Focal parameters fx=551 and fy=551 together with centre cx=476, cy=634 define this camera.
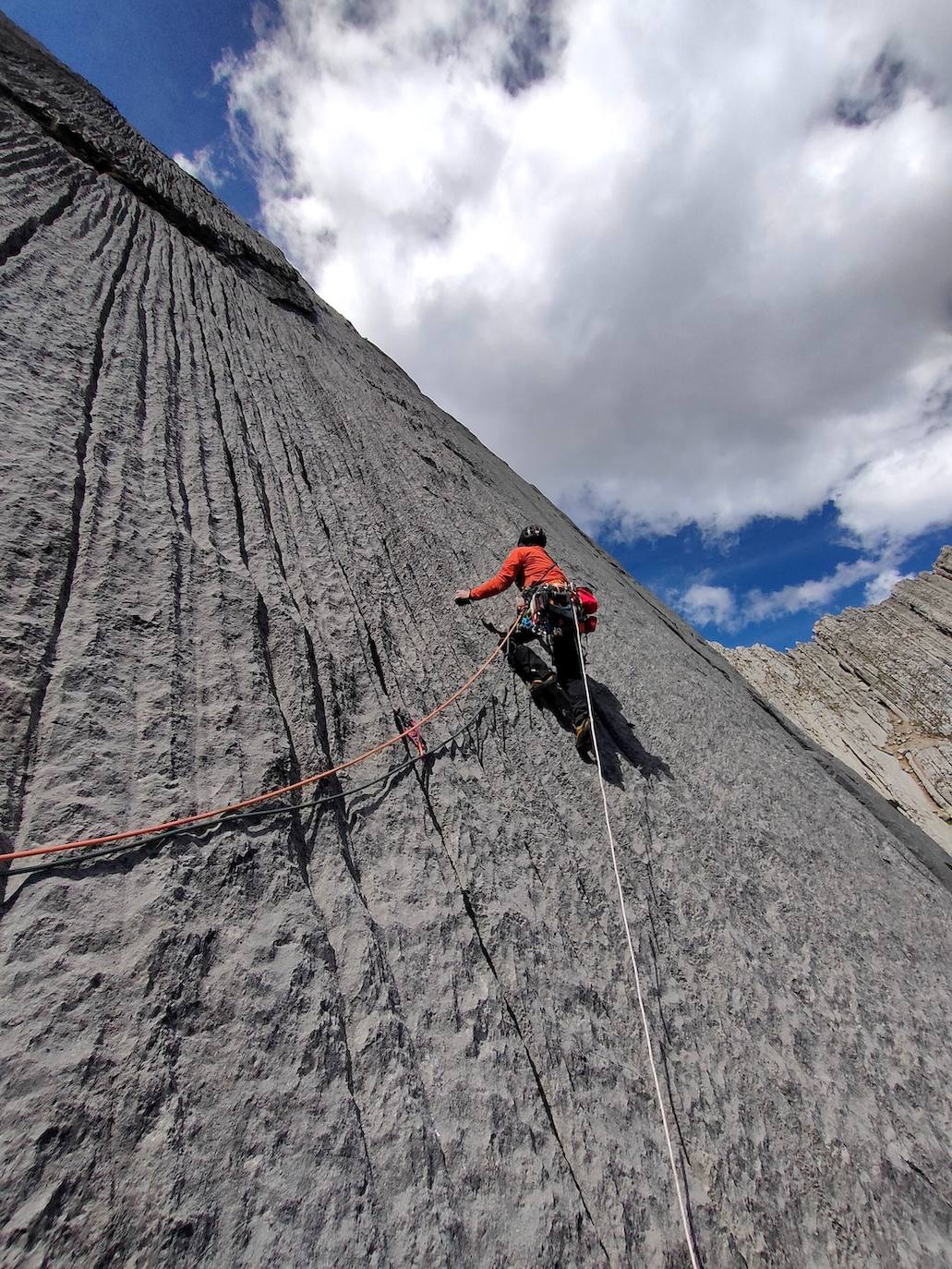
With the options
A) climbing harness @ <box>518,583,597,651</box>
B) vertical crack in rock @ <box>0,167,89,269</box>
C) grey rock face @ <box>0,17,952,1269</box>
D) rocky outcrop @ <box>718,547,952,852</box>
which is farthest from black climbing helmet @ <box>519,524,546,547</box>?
rocky outcrop @ <box>718,547,952,852</box>

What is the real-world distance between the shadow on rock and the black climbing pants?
40 cm

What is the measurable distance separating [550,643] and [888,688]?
3392 cm

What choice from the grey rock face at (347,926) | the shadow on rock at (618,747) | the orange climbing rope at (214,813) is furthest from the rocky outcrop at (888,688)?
the orange climbing rope at (214,813)

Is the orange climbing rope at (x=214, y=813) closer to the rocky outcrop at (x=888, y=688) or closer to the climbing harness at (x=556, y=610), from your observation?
the climbing harness at (x=556, y=610)

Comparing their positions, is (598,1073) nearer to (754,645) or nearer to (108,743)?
(108,743)

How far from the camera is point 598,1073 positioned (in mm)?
2066

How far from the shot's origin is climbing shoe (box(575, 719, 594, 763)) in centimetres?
353

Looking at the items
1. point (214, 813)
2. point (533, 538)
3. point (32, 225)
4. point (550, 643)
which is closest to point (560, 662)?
point (550, 643)

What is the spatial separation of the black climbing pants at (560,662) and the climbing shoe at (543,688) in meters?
0.04

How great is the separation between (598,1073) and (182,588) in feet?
8.96

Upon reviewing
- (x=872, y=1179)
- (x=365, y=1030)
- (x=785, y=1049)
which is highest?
(x=365, y=1030)

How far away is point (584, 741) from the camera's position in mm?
3541

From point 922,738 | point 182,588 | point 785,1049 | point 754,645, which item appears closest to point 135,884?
point 182,588

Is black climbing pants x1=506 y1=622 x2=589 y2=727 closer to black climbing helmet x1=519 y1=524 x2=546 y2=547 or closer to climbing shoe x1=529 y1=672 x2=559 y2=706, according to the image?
climbing shoe x1=529 y1=672 x2=559 y2=706
